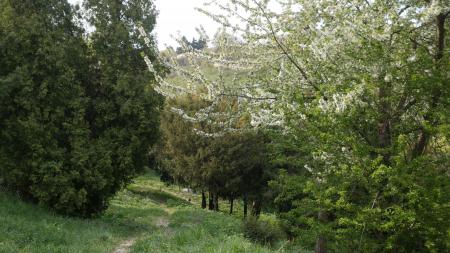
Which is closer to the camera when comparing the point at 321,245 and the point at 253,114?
the point at 253,114

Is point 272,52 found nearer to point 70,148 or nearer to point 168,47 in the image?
point 168,47

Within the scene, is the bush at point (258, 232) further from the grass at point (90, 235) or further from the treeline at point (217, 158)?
the treeline at point (217, 158)

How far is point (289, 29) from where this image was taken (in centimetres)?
820

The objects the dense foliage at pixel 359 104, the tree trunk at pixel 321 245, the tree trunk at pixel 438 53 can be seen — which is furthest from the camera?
the tree trunk at pixel 321 245

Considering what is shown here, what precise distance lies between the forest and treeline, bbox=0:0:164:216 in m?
0.06

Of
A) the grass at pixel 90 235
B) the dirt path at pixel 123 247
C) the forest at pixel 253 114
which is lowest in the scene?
the dirt path at pixel 123 247

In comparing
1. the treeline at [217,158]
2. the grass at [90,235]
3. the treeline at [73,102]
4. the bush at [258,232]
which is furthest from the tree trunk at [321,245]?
the treeline at [217,158]

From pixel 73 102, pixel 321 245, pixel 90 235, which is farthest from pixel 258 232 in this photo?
pixel 73 102

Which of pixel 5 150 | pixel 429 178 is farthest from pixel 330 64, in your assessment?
pixel 5 150

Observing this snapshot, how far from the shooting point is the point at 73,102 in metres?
16.0

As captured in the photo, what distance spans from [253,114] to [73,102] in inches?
404

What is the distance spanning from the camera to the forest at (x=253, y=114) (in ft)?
22.9

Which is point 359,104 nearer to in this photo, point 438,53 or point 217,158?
point 438,53

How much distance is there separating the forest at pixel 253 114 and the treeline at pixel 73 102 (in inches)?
2.2
